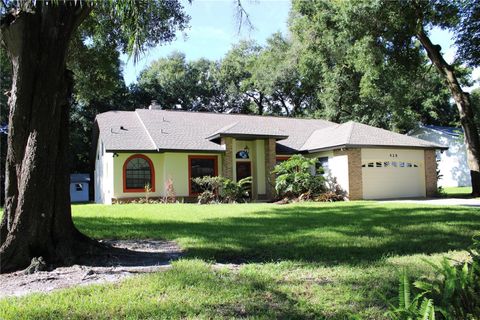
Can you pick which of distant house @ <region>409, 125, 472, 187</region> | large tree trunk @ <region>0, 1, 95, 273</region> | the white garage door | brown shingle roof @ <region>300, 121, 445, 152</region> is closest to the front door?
brown shingle roof @ <region>300, 121, 445, 152</region>

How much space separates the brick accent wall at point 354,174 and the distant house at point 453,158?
16.4 metres

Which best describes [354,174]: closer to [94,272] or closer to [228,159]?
[228,159]

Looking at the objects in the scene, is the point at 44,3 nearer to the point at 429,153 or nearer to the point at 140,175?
the point at 140,175

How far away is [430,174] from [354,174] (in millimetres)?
4753

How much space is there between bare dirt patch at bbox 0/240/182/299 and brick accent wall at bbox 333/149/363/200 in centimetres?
1451

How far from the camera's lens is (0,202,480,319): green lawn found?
4.12 m

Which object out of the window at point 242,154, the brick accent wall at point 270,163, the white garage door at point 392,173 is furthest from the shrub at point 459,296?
the window at point 242,154

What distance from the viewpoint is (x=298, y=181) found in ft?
65.8

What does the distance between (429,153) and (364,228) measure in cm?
1465

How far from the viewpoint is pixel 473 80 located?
3819 cm

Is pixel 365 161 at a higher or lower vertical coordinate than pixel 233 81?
lower

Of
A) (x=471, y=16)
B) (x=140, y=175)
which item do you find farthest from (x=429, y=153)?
(x=140, y=175)

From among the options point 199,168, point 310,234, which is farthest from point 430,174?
point 310,234

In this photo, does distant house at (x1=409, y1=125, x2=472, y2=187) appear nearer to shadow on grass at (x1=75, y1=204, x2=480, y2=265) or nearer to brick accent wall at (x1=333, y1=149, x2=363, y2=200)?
brick accent wall at (x1=333, y1=149, x2=363, y2=200)
